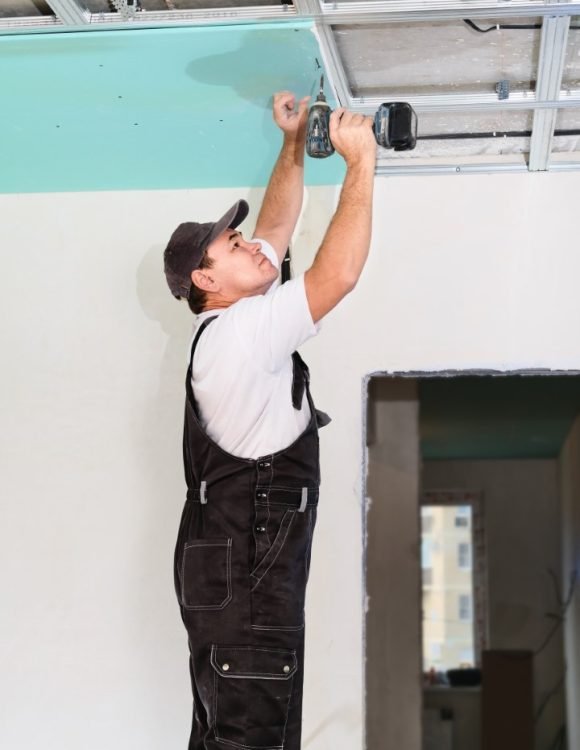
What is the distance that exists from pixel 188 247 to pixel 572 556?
604 centimetres

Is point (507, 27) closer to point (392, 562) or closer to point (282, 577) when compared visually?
point (282, 577)

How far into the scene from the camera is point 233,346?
2.06 metres

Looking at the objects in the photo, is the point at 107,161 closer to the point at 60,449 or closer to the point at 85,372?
the point at 85,372

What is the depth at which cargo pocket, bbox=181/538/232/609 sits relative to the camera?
6.77ft

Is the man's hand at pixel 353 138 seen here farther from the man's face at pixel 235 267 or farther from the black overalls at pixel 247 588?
the black overalls at pixel 247 588

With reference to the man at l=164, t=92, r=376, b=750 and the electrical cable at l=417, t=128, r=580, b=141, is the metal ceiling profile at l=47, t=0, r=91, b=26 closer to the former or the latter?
the man at l=164, t=92, r=376, b=750

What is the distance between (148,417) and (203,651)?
40.8 inches

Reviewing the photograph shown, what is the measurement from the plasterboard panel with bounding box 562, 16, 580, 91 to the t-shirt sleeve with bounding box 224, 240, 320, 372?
0.80 meters

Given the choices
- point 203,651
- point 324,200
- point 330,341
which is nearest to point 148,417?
point 330,341

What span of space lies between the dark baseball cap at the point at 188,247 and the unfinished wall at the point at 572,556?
4612 mm

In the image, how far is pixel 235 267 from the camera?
2240 mm

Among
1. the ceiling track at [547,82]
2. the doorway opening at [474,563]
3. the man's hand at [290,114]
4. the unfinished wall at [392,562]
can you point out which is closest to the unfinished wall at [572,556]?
the doorway opening at [474,563]

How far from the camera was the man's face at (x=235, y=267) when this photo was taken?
2240 millimetres

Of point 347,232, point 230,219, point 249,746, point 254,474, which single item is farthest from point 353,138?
point 249,746
